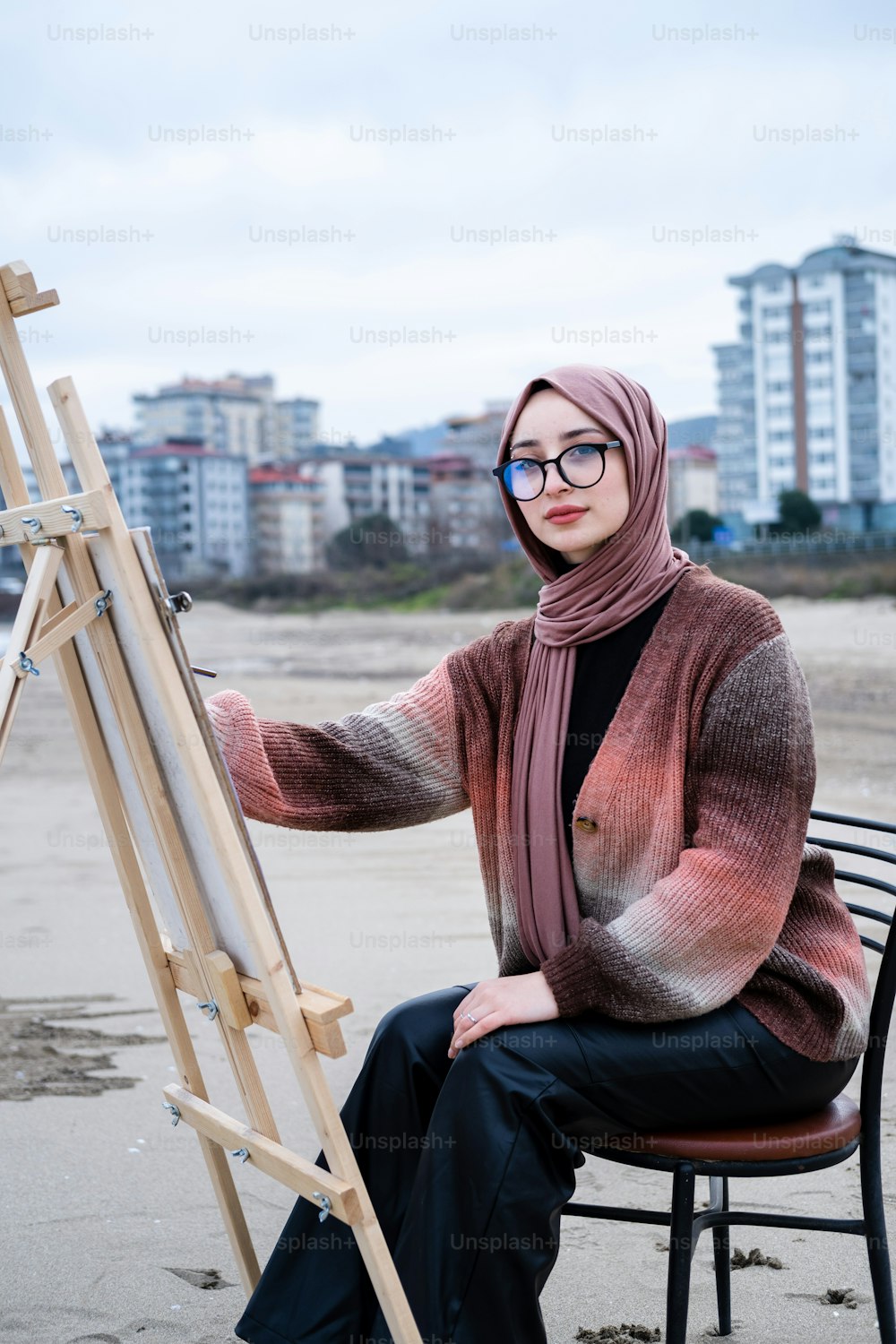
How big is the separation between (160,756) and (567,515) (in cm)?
82

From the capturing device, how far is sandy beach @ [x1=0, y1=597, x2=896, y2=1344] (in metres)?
2.89

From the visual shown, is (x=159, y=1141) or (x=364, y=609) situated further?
(x=364, y=609)

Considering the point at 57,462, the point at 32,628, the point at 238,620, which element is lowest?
the point at 238,620

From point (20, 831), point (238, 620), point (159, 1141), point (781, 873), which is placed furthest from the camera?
point (238, 620)

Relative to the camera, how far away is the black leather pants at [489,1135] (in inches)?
79.4

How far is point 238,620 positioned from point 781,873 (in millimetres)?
34515

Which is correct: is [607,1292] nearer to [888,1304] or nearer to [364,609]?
[888,1304]

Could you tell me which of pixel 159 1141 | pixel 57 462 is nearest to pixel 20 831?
pixel 159 1141

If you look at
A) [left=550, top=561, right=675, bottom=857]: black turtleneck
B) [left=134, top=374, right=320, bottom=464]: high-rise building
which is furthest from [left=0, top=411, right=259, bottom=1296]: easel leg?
[left=134, top=374, right=320, bottom=464]: high-rise building

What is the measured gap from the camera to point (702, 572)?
2.44 metres

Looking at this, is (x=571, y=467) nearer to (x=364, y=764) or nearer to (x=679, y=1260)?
(x=364, y=764)

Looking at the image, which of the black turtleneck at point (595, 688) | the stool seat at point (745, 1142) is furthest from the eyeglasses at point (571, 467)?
the stool seat at point (745, 1142)

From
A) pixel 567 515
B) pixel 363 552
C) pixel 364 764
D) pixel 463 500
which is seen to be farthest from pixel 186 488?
pixel 567 515

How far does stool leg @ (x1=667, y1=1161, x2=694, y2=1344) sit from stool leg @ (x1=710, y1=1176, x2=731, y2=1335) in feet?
1.58
